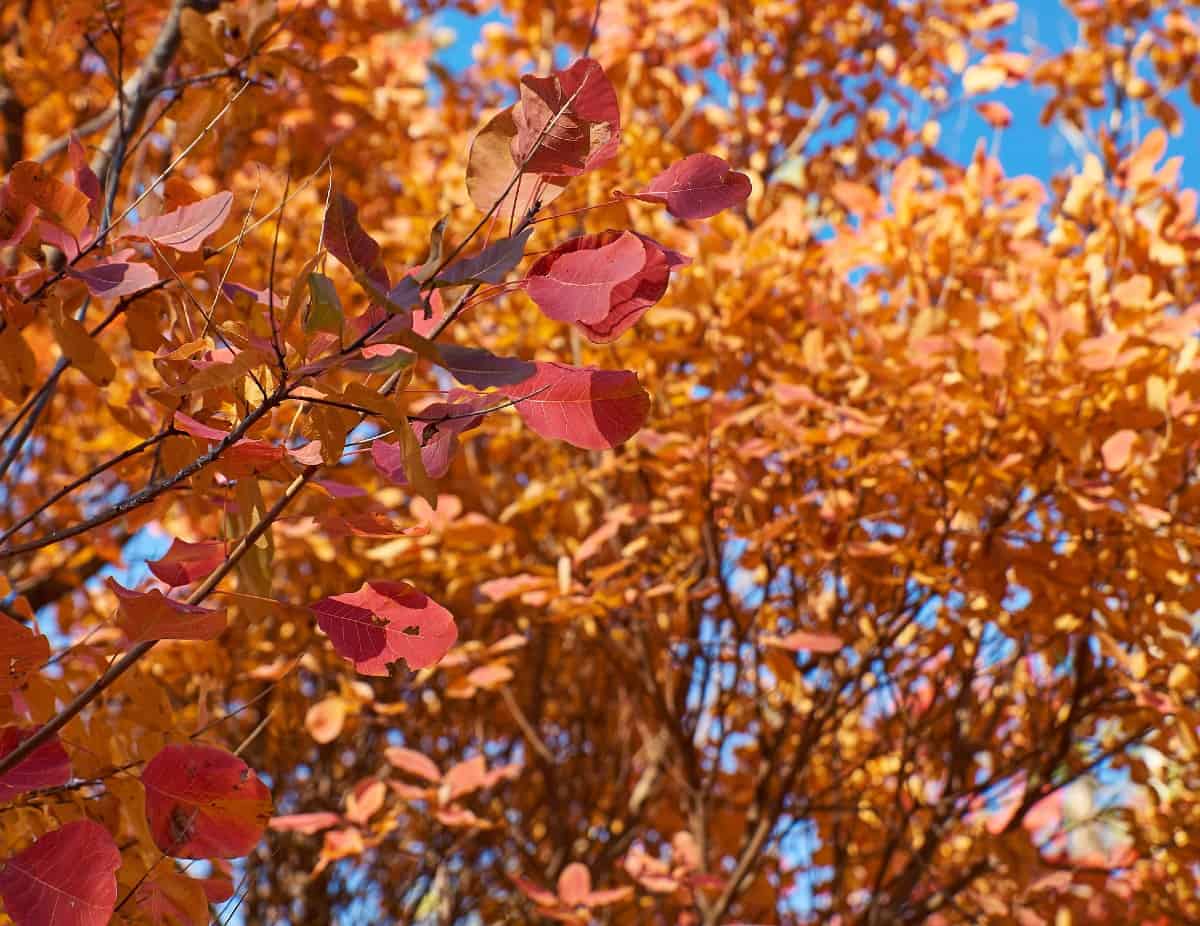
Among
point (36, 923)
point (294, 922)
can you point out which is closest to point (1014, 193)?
point (36, 923)

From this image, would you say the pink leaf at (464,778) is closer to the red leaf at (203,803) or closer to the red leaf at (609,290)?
the red leaf at (203,803)

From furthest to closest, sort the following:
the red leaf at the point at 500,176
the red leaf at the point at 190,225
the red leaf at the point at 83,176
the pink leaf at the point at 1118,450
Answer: the pink leaf at the point at 1118,450 < the red leaf at the point at 83,176 < the red leaf at the point at 190,225 < the red leaf at the point at 500,176

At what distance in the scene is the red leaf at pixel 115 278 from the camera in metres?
0.76

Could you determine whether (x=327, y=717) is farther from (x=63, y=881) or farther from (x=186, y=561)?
(x=63, y=881)

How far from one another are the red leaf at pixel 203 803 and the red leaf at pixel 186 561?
0.45ft

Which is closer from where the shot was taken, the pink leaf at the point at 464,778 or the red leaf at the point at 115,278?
the red leaf at the point at 115,278

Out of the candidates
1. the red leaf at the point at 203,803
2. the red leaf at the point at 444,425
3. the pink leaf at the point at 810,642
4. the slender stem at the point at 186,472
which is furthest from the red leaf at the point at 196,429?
the pink leaf at the point at 810,642

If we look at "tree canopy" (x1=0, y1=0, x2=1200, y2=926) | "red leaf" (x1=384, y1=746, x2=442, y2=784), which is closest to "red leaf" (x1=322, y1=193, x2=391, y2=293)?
"tree canopy" (x1=0, y1=0, x2=1200, y2=926)

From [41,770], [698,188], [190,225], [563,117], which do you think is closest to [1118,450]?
[698,188]

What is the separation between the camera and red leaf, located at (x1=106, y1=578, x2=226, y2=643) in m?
0.66

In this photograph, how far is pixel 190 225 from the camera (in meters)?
0.81

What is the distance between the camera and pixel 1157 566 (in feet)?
5.29

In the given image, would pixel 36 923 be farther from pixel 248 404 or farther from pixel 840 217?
pixel 840 217

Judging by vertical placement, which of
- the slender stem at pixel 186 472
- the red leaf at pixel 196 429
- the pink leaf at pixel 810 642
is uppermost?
the pink leaf at pixel 810 642
